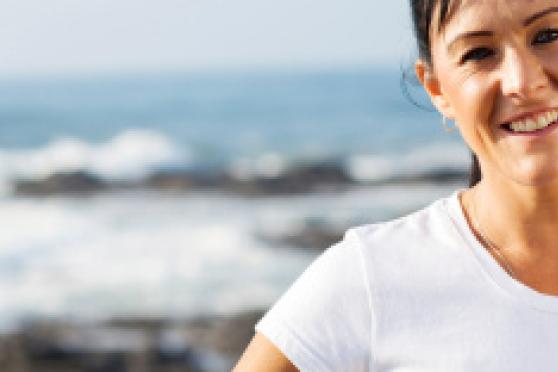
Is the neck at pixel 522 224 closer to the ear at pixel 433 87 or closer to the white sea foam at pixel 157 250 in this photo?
the ear at pixel 433 87

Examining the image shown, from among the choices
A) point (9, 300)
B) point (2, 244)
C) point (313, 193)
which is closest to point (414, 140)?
point (313, 193)

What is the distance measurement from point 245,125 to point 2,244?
1262 cm

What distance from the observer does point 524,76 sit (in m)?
2.09

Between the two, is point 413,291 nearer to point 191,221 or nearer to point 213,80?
point 191,221

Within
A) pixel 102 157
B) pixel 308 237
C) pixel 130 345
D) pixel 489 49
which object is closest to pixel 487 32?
pixel 489 49

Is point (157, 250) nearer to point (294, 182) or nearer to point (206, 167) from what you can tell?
point (294, 182)

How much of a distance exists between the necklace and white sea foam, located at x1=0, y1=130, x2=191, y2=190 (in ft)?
49.6

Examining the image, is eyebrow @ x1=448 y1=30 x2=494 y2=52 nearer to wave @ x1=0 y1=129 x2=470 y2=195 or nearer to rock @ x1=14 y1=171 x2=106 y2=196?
wave @ x1=0 y1=129 x2=470 y2=195

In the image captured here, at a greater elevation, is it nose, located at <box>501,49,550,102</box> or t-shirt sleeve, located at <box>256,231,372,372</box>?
nose, located at <box>501,49,550,102</box>

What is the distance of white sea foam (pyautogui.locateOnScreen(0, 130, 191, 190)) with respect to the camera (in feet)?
59.4

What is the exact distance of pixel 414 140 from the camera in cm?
2188

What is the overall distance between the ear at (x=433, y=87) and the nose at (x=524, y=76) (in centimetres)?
23

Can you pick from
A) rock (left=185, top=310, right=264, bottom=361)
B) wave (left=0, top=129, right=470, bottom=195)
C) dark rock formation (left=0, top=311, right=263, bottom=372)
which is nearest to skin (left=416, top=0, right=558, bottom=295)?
dark rock formation (left=0, top=311, right=263, bottom=372)

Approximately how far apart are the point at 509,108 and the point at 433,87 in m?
0.31
